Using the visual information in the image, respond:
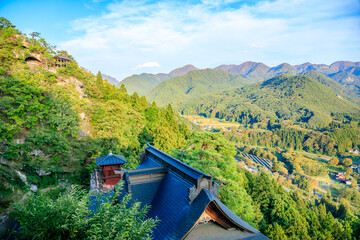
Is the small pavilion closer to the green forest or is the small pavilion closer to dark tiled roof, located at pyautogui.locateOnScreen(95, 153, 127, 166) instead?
dark tiled roof, located at pyautogui.locateOnScreen(95, 153, 127, 166)

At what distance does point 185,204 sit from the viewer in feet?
19.2

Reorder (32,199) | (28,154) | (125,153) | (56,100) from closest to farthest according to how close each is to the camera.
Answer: (32,199) → (28,154) → (56,100) → (125,153)

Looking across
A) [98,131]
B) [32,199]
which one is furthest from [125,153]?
[32,199]

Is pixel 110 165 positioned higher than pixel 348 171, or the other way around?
pixel 110 165

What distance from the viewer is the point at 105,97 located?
30328 mm

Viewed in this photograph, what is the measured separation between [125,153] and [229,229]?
1777 cm

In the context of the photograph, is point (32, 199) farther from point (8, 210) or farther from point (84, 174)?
point (84, 174)

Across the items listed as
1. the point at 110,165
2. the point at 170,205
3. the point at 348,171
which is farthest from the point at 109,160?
the point at 348,171

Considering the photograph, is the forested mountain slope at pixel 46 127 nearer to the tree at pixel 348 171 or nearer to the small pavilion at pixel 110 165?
the small pavilion at pixel 110 165

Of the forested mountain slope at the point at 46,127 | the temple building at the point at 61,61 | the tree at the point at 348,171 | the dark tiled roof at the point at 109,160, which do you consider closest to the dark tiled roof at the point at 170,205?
the dark tiled roof at the point at 109,160

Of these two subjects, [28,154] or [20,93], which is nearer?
[28,154]

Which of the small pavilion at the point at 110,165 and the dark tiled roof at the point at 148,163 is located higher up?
the dark tiled roof at the point at 148,163

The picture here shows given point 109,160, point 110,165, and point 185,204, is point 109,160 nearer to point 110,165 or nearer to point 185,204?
point 110,165

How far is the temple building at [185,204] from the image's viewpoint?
5285mm
